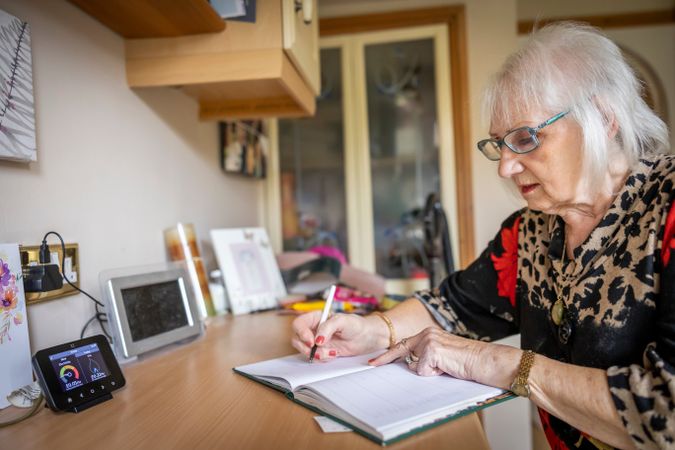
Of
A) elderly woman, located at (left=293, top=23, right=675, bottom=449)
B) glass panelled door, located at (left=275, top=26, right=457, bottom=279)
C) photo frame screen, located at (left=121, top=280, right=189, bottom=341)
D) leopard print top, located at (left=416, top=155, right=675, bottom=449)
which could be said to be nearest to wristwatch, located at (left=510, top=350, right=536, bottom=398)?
elderly woman, located at (left=293, top=23, right=675, bottom=449)

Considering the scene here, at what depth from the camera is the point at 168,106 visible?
1.39 meters

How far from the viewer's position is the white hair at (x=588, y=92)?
834mm

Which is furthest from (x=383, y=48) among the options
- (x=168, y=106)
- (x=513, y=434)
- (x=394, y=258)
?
(x=513, y=434)

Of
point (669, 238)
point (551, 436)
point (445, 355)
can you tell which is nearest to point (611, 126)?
point (669, 238)

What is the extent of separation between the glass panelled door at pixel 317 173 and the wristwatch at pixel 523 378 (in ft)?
6.36

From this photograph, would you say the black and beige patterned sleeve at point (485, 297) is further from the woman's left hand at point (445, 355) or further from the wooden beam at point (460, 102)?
the wooden beam at point (460, 102)

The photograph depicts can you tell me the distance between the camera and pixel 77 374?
74cm

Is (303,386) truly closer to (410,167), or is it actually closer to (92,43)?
(92,43)

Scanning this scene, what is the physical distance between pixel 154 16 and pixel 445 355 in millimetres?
896

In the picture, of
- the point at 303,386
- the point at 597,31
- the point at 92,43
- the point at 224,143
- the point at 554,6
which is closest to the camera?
the point at 303,386

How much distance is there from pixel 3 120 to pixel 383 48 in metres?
2.11

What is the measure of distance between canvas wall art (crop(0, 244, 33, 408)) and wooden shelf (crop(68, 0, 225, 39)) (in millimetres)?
523

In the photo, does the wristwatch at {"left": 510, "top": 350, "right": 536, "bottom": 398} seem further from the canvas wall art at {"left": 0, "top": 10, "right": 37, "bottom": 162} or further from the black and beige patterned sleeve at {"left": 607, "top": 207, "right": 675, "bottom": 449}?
the canvas wall art at {"left": 0, "top": 10, "right": 37, "bottom": 162}

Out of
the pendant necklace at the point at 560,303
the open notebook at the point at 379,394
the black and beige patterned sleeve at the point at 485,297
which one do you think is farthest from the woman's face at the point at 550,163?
the open notebook at the point at 379,394
